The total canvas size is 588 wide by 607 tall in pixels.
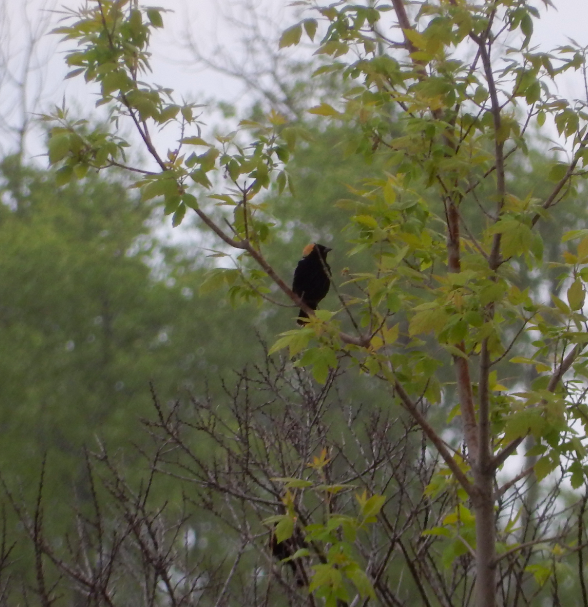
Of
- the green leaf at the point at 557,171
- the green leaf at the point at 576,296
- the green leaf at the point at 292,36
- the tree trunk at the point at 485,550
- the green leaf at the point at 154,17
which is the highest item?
the green leaf at the point at 292,36

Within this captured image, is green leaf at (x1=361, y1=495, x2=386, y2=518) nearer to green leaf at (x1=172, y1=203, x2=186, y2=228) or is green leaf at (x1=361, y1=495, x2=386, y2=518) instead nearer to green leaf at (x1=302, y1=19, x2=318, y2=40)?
green leaf at (x1=172, y1=203, x2=186, y2=228)

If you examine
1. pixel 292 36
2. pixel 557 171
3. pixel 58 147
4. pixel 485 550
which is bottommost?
pixel 485 550

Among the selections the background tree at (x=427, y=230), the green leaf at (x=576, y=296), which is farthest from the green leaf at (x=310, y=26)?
the green leaf at (x=576, y=296)

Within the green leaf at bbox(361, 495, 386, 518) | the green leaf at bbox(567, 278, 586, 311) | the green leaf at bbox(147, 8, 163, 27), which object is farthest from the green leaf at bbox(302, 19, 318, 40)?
the green leaf at bbox(361, 495, 386, 518)

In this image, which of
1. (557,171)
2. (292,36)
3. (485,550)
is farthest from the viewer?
(292,36)

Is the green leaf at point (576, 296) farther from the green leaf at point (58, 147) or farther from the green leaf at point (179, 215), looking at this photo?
the green leaf at point (58, 147)

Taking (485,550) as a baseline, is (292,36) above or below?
above

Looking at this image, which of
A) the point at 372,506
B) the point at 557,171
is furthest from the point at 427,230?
the point at 372,506

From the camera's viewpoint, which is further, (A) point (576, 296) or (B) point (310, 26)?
(B) point (310, 26)

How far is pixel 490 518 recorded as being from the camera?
246 cm

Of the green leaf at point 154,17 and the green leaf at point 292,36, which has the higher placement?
the green leaf at point 292,36

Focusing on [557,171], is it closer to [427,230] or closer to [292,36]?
[427,230]

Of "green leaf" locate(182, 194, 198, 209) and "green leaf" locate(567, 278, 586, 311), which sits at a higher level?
"green leaf" locate(182, 194, 198, 209)

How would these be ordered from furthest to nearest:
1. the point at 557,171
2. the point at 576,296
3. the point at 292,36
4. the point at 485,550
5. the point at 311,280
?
the point at 311,280
the point at 292,36
the point at 557,171
the point at 485,550
the point at 576,296
